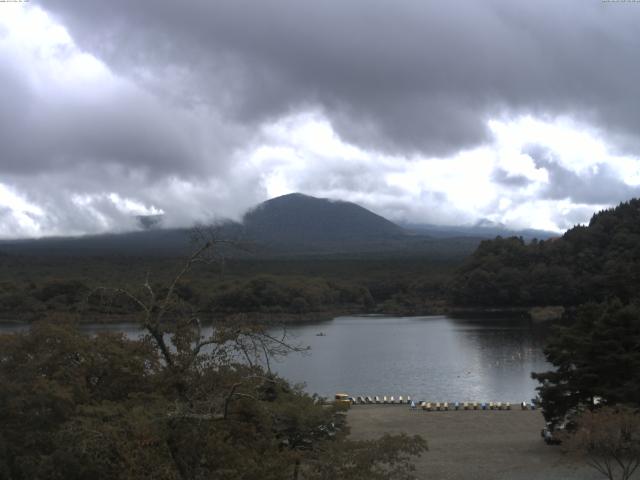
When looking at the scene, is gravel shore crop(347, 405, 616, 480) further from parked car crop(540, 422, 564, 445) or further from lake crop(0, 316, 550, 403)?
lake crop(0, 316, 550, 403)

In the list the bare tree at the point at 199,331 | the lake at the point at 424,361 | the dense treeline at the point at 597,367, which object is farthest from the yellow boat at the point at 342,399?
the bare tree at the point at 199,331

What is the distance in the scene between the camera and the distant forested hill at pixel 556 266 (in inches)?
3086

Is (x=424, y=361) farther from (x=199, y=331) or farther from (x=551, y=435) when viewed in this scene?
(x=199, y=331)

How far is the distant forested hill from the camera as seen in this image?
257 ft

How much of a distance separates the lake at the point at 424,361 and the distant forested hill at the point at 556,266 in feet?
54.1

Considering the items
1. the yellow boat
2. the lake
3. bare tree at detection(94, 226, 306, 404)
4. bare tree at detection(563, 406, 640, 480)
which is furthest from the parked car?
bare tree at detection(94, 226, 306, 404)

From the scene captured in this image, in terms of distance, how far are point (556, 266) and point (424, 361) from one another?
146 ft

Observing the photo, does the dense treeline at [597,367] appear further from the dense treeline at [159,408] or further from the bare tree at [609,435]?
the dense treeline at [159,408]

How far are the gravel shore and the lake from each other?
4.50 m

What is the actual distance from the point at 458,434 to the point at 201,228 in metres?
17.7

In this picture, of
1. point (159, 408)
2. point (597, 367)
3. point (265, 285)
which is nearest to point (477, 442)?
point (597, 367)

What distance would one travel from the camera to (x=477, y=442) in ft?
69.5

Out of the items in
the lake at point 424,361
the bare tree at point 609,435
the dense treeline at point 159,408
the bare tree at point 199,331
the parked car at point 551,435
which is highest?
the bare tree at point 199,331

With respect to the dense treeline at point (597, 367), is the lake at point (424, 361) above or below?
below
